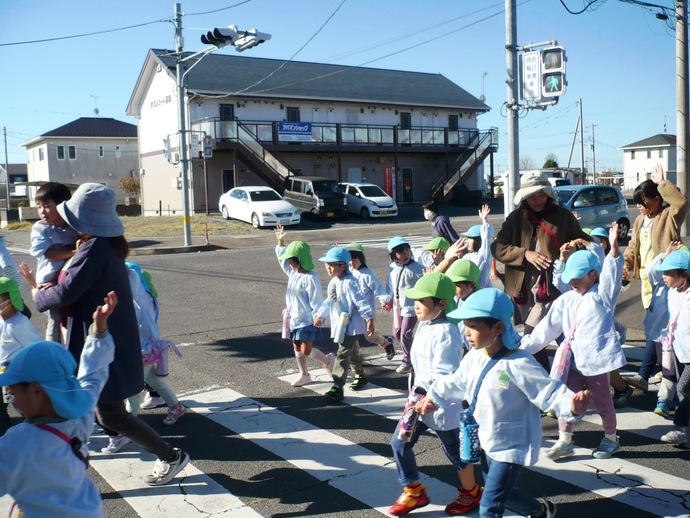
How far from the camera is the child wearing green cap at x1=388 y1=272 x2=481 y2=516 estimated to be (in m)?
4.07

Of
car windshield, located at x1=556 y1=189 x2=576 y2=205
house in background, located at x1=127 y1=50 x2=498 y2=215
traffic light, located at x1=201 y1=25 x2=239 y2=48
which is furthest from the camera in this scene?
house in background, located at x1=127 y1=50 x2=498 y2=215

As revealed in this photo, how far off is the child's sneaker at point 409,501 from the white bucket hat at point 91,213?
239cm

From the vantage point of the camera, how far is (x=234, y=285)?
13.6 meters

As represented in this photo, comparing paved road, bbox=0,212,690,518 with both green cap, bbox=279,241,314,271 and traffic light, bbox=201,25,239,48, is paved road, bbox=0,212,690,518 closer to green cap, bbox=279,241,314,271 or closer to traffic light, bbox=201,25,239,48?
green cap, bbox=279,241,314,271

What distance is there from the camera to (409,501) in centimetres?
411

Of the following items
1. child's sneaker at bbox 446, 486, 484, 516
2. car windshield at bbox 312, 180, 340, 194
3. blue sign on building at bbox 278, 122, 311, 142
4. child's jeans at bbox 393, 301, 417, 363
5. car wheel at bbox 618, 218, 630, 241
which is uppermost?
blue sign on building at bbox 278, 122, 311, 142

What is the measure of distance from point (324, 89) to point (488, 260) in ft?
109

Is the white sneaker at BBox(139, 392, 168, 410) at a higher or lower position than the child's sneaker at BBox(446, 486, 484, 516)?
higher

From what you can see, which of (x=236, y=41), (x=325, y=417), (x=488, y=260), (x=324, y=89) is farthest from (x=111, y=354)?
(x=324, y=89)

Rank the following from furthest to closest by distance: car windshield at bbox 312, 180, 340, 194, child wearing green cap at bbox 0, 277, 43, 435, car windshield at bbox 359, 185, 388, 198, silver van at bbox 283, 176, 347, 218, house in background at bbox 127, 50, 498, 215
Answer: house in background at bbox 127, 50, 498, 215
car windshield at bbox 359, 185, 388, 198
car windshield at bbox 312, 180, 340, 194
silver van at bbox 283, 176, 347, 218
child wearing green cap at bbox 0, 277, 43, 435

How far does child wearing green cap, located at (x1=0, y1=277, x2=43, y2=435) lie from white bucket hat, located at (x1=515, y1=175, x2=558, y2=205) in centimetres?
413

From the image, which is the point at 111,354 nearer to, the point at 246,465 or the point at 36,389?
the point at 36,389

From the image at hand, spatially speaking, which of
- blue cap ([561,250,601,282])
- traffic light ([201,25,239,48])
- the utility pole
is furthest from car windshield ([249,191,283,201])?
blue cap ([561,250,601,282])

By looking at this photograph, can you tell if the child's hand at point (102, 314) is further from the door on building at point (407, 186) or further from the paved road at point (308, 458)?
the door on building at point (407, 186)
